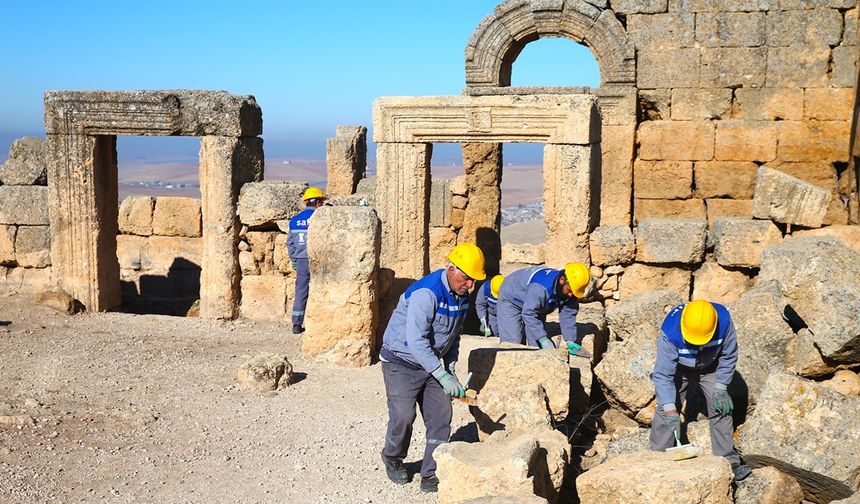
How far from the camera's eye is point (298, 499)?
20.6ft

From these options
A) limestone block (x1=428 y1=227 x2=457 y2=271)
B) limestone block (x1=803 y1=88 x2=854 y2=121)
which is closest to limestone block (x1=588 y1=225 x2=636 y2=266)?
limestone block (x1=428 y1=227 x2=457 y2=271)

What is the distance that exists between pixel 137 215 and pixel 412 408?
8.22m

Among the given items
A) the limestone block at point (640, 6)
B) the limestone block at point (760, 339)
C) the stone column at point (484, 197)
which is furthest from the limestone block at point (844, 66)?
the limestone block at point (760, 339)

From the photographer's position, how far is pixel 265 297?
37.2ft

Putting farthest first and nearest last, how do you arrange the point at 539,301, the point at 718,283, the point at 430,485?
the point at 718,283
the point at 539,301
the point at 430,485

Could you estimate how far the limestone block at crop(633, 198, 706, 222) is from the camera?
42.6ft

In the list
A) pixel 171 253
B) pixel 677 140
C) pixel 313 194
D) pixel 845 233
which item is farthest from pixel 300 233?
pixel 845 233

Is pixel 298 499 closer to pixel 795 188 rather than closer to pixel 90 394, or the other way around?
pixel 90 394

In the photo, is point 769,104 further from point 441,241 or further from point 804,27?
point 441,241

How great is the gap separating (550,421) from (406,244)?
167 inches

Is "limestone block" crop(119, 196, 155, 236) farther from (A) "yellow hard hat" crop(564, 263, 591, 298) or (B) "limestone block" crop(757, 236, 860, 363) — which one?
(B) "limestone block" crop(757, 236, 860, 363)

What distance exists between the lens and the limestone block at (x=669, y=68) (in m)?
12.7

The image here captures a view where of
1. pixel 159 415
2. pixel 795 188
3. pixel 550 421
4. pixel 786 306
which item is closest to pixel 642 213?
pixel 795 188

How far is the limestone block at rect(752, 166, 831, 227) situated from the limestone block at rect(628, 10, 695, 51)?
98.1 inches
